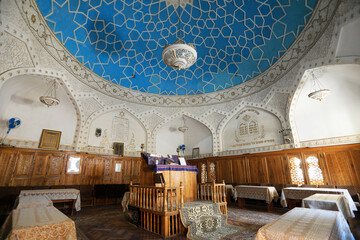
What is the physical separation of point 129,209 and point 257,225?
389 centimetres

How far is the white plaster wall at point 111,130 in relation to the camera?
10352 millimetres

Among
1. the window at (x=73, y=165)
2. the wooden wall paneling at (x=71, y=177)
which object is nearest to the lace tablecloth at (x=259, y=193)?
the wooden wall paneling at (x=71, y=177)

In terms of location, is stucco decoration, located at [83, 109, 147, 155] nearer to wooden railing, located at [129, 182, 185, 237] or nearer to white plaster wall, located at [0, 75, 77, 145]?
white plaster wall, located at [0, 75, 77, 145]

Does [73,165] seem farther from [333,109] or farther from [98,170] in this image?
[333,109]

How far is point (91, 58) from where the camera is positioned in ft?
32.6

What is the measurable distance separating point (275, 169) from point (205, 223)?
5.89m

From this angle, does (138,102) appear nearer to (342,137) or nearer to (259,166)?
(259,166)

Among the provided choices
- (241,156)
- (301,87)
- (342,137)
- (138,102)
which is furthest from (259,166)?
(138,102)

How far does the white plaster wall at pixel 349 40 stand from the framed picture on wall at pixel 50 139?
41.0 ft

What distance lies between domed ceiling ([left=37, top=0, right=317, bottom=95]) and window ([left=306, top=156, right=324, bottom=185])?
5.15 meters

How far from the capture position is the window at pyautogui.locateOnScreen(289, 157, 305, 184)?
8225mm

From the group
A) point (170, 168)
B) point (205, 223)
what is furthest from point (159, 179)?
point (205, 223)

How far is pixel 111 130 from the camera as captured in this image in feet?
36.1

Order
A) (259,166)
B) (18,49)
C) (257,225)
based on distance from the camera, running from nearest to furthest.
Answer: (257,225) → (18,49) → (259,166)
